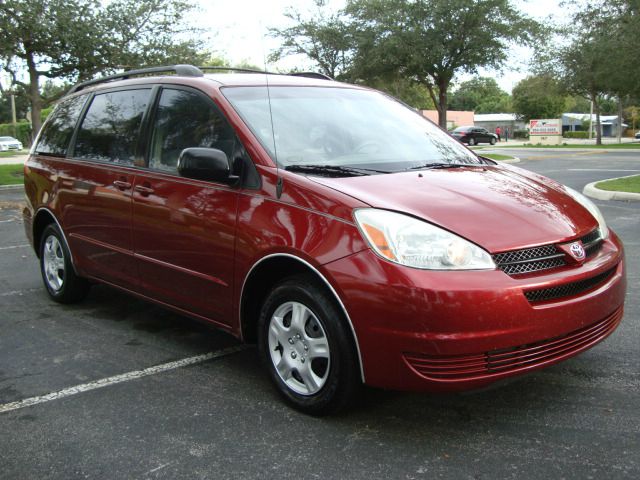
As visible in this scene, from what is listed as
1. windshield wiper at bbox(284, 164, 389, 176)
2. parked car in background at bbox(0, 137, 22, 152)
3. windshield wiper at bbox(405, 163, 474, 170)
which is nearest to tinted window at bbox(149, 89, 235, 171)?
windshield wiper at bbox(284, 164, 389, 176)

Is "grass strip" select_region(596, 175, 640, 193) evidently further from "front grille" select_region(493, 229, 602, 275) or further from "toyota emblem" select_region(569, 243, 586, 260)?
"front grille" select_region(493, 229, 602, 275)

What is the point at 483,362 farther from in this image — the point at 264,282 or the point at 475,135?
the point at 475,135

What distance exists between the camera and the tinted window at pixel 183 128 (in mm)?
3750

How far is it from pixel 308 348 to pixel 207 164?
109cm

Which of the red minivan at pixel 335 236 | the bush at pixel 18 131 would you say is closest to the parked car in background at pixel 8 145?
the bush at pixel 18 131

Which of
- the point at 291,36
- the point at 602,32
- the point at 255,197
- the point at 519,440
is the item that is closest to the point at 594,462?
the point at 519,440

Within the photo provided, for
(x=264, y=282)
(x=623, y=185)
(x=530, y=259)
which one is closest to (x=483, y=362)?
(x=530, y=259)

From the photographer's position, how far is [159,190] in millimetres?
3996

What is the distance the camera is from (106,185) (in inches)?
177

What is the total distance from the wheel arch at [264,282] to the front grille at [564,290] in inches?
31.4

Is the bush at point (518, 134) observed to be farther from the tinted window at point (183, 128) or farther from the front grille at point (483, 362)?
the front grille at point (483, 362)

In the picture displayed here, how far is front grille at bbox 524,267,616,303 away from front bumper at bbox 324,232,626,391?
18 millimetres

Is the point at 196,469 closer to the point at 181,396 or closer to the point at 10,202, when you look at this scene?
the point at 181,396

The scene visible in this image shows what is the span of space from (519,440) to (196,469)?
55.7 inches
